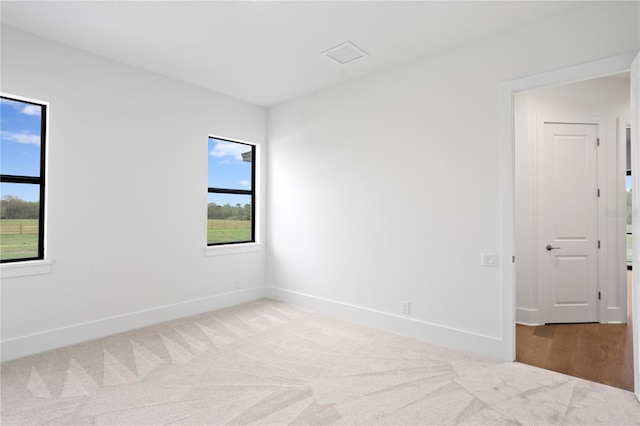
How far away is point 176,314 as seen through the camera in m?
4.09

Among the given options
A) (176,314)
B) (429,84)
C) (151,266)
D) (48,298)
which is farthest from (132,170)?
(429,84)

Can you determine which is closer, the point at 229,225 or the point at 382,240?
the point at 382,240

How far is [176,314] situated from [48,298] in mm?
1290

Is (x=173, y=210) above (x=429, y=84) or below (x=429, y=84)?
below

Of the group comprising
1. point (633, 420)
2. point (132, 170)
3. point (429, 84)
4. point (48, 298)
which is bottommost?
point (633, 420)

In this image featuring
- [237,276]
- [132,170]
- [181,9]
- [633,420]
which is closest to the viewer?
[633,420]

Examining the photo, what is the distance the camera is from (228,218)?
16.2 ft

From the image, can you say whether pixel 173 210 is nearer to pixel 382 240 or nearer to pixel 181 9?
pixel 181 9

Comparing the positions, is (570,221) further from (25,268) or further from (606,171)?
(25,268)

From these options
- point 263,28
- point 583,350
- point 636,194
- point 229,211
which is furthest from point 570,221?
point 229,211

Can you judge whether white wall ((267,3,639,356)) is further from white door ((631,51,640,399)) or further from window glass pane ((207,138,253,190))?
window glass pane ((207,138,253,190))

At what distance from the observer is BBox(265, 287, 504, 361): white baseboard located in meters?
3.09

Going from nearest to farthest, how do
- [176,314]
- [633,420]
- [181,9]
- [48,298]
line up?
[633,420] < [181,9] < [48,298] < [176,314]

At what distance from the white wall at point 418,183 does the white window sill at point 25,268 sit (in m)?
2.72
